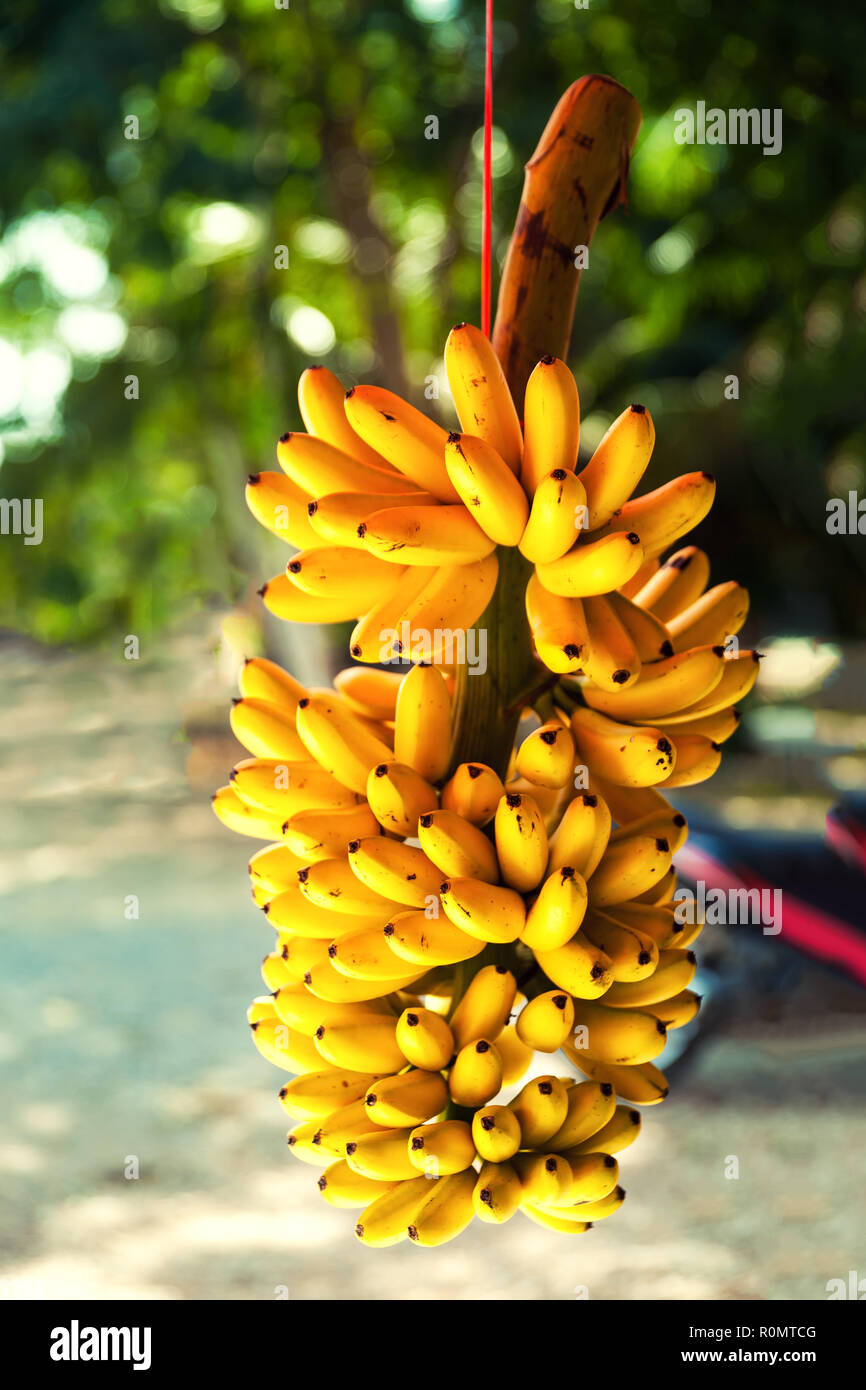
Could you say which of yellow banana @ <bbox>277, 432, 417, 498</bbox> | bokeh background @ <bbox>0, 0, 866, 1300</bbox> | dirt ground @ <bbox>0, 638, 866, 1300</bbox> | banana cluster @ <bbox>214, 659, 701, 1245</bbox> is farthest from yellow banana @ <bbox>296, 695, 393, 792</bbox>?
dirt ground @ <bbox>0, 638, 866, 1300</bbox>

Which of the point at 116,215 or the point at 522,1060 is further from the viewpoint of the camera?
the point at 116,215

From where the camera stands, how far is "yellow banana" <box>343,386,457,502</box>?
50 centimetres

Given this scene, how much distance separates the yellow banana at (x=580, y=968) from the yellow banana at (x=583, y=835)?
3cm

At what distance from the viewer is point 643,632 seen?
1.79 feet

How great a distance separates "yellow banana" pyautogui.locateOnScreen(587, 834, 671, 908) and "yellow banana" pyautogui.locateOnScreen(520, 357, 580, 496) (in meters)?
0.18

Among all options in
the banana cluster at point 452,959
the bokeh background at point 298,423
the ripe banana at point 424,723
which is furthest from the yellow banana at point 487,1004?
the bokeh background at point 298,423

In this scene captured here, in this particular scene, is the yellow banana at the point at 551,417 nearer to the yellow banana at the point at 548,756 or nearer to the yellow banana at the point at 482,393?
the yellow banana at the point at 482,393

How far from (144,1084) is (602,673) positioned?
268 cm

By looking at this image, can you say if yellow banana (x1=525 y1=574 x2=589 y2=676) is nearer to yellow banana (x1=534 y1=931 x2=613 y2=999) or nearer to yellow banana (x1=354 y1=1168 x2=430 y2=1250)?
yellow banana (x1=534 y1=931 x2=613 y2=999)

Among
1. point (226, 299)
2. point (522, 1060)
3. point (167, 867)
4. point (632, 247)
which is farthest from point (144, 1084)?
point (632, 247)

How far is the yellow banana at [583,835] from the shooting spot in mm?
519

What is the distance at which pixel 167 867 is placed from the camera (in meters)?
4.80

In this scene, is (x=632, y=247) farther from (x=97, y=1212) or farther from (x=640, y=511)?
(x=640, y=511)
